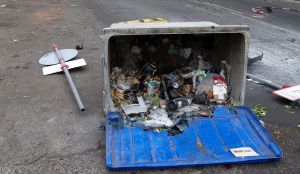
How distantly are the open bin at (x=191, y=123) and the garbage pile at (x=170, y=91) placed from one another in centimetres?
9

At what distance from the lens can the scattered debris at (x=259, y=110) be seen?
4641 mm

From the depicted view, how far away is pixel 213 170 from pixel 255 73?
2.89m

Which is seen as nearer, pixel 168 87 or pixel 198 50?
pixel 168 87

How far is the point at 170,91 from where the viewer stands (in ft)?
15.5

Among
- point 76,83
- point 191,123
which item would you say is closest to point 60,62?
point 76,83

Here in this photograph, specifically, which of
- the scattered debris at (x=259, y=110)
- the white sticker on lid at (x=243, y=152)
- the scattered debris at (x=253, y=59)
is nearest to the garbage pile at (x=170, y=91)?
the scattered debris at (x=259, y=110)

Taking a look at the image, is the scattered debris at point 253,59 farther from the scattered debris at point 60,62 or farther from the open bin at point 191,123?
the scattered debris at point 60,62

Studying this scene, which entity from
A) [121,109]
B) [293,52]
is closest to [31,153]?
[121,109]

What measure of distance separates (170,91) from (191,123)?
70 centimetres

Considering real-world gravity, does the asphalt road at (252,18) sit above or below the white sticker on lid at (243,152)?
above

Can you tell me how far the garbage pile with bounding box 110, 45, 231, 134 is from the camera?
4.29 metres

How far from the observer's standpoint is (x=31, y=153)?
378cm

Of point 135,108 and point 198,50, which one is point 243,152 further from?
point 198,50

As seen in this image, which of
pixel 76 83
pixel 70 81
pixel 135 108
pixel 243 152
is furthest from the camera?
pixel 76 83
